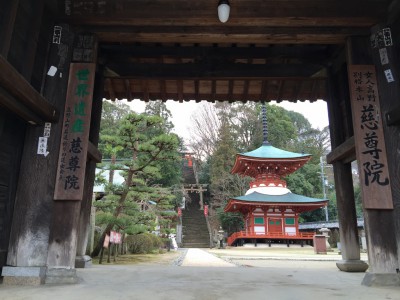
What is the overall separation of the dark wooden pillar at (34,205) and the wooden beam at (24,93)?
0.73 ft

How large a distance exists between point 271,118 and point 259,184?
1450 centimetres

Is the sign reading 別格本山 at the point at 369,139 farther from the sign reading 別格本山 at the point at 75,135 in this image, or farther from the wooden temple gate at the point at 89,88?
the sign reading 別格本山 at the point at 75,135

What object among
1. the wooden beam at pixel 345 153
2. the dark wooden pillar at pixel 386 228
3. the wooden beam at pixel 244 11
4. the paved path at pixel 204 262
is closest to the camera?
the dark wooden pillar at pixel 386 228

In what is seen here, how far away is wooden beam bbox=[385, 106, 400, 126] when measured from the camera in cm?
418

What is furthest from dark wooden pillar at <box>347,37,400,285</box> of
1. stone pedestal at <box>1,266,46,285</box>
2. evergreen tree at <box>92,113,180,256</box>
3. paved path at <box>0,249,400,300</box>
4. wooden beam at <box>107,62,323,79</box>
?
evergreen tree at <box>92,113,180,256</box>

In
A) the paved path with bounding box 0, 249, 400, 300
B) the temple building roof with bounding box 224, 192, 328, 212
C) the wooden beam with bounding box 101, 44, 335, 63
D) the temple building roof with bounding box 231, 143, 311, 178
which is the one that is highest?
the temple building roof with bounding box 231, 143, 311, 178

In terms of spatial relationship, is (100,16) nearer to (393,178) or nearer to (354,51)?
(354,51)

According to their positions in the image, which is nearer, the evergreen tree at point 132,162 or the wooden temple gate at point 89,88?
the wooden temple gate at point 89,88

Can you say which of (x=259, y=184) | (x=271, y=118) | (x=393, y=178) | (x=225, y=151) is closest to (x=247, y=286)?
(x=393, y=178)

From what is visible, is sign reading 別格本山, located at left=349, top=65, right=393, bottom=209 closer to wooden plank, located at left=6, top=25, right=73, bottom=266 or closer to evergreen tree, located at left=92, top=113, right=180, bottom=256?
wooden plank, located at left=6, top=25, right=73, bottom=266

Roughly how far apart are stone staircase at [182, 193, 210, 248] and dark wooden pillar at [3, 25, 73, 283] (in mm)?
22643

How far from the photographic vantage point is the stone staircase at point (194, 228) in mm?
26250

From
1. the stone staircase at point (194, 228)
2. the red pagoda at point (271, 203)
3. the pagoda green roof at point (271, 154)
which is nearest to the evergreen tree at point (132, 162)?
the red pagoda at point (271, 203)

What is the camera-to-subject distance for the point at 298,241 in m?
24.5
